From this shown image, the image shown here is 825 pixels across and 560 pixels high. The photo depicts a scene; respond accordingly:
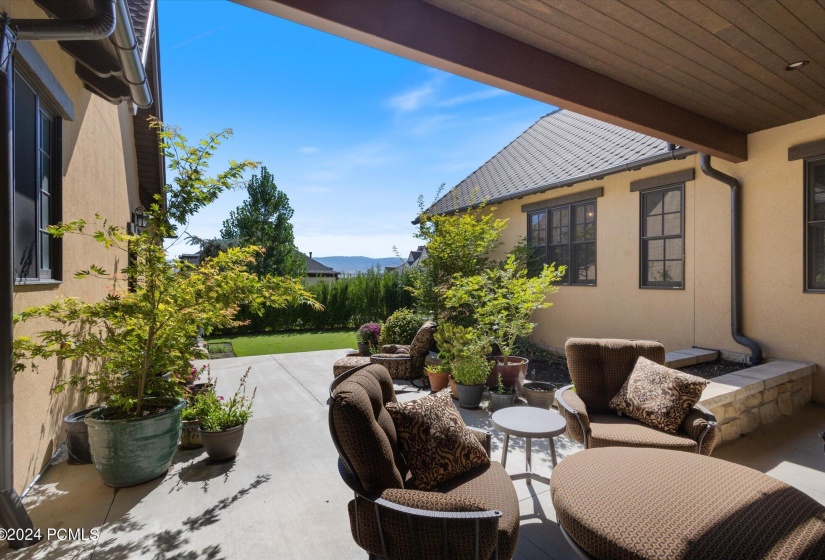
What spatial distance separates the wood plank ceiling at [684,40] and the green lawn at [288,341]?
7861 mm

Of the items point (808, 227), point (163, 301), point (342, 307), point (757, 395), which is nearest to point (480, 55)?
point (163, 301)

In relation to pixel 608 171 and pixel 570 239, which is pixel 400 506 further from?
pixel 570 239

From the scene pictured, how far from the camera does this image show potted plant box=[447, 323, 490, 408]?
5.09m

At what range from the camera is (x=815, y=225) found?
508cm

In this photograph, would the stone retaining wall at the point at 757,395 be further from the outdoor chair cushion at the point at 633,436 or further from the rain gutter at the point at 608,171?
the rain gutter at the point at 608,171

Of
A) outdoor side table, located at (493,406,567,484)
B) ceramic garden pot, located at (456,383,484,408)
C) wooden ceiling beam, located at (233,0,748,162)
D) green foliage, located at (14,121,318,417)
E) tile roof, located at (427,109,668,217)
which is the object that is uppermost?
tile roof, located at (427,109,668,217)

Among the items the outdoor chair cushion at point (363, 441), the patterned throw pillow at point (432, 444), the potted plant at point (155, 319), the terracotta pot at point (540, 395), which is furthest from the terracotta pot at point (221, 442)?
the terracotta pot at point (540, 395)

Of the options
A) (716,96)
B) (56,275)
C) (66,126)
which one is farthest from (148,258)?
(716,96)

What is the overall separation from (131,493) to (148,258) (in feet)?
5.89

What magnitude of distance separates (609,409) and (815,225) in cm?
402

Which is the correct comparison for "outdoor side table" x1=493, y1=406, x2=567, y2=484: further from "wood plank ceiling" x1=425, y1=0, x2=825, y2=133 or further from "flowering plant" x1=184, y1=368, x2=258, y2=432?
"wood plank ceiling" x1=425, y1=0, x2=825, y2=133

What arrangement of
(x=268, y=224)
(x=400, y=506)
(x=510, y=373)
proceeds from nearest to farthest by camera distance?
(x=400, y=506) < (x=510, y=373) < (x=268, y=224)

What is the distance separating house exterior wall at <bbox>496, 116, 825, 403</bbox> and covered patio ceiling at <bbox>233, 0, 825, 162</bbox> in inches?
45.7

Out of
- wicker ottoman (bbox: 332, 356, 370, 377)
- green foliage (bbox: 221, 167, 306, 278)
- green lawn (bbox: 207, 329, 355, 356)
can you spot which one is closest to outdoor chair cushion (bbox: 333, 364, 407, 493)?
wicker ottoman (bbox: 332, 356, 370, 377)
